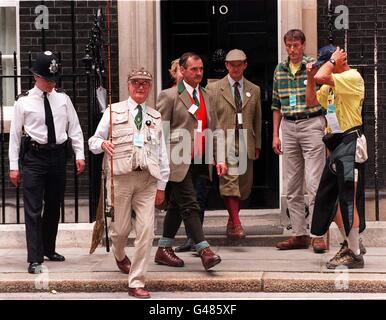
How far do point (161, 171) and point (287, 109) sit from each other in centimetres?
186

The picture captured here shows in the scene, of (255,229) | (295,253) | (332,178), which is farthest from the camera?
(255,229)

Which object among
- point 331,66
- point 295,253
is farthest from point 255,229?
point 331,66

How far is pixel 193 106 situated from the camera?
9.12 metres

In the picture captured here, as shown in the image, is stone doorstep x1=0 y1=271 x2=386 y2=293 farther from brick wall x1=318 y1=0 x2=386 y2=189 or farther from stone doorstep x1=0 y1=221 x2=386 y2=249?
brick wall x1=318 y1=0 x2=386 y2=189

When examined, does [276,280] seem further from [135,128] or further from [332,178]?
[135,128]

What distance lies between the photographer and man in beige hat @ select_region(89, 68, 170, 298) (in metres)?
8.22

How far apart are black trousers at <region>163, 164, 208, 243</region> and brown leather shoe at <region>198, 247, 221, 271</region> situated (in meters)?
0.11

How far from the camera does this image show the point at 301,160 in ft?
32.4

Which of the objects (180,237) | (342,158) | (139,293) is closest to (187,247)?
(180,237)

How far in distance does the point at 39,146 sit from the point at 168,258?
156 cm

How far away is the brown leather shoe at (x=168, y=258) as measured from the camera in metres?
9.10

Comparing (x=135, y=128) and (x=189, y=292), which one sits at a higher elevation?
(x=135, y=128)

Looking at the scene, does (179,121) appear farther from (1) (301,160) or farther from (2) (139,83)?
(1) (301,160)

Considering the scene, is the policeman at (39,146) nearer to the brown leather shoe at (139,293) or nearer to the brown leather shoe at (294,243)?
the brown leather shoe at (139,293)
